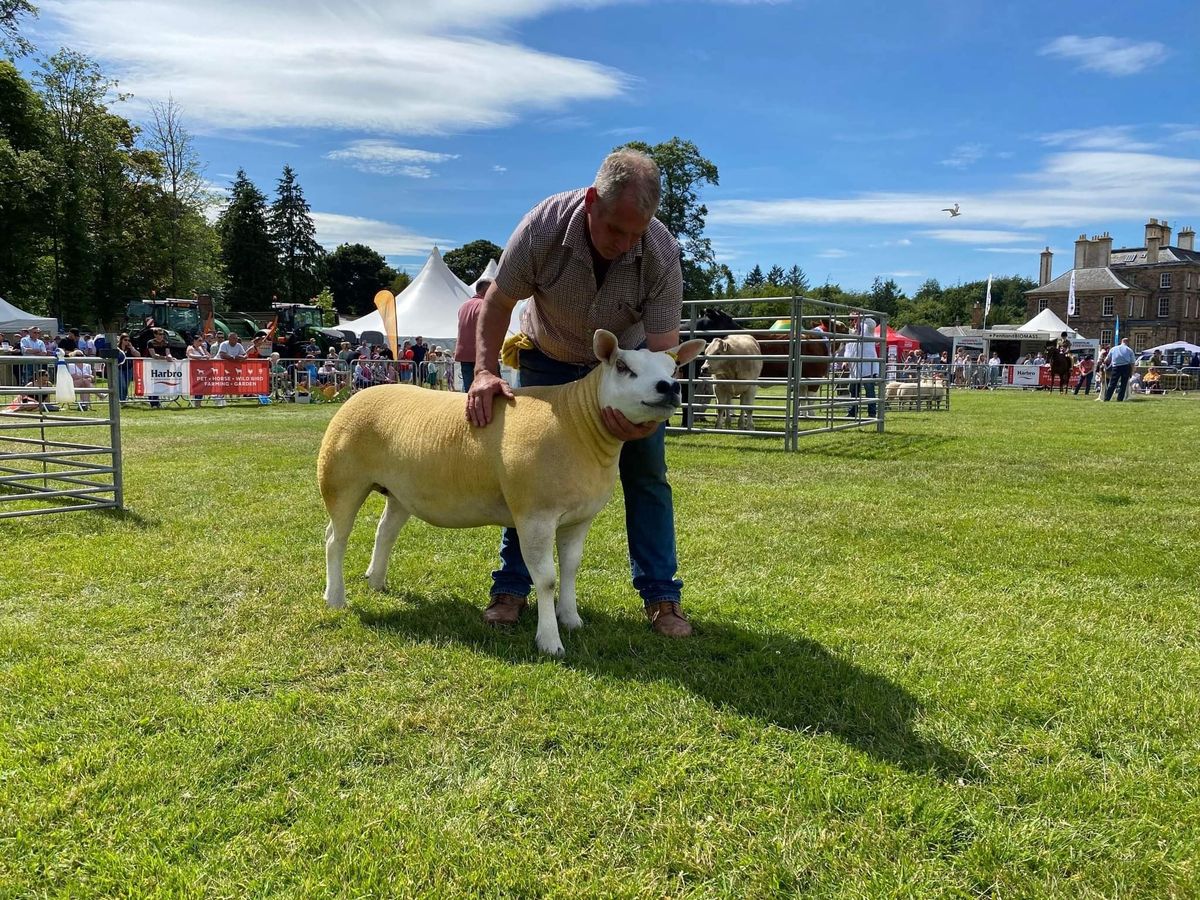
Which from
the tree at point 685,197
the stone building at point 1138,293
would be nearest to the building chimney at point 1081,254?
the stone building at point 1138,293

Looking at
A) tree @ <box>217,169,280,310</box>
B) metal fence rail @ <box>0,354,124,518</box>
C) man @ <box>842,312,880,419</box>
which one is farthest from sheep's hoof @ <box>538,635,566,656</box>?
tree @ <box>217,169,280,310</box>

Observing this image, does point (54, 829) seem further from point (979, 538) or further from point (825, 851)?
A: point (979, 538)

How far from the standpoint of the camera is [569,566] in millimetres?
3781

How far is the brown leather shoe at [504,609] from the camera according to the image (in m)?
3.88

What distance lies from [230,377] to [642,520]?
19454 millimetres

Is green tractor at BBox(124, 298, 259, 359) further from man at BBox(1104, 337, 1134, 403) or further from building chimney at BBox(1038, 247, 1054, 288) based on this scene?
building chimney at BBox(1038, 247, 1054, 288)

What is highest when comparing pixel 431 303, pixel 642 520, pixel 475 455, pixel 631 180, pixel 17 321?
pixel 431 303

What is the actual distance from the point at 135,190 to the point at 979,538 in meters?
53.3

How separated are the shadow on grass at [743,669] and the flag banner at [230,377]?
1834 cm

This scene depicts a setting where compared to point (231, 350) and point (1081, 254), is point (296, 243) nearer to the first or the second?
point (231, 350)

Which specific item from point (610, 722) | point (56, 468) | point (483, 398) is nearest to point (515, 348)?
point (483, 398)

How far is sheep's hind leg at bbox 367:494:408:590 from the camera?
4297mm

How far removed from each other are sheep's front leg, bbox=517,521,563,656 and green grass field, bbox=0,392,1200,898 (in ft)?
0.49

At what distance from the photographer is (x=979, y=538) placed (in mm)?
5586
